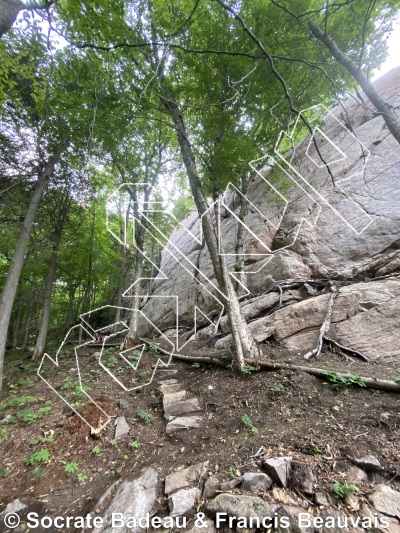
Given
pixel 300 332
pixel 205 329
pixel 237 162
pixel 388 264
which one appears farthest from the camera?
pixel 205 329

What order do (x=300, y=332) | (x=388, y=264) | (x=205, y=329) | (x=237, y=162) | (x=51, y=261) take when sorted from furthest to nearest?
1. (x=51, y=261)
2. (x=205, y=329)
3. (x=237, y=162)
4. (x=388, y=264)
5. (x=300, y=332)

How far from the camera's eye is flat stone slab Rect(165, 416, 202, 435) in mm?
3566

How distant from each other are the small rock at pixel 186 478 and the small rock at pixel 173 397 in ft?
4.55

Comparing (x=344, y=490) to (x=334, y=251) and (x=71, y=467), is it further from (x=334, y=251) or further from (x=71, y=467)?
(x=334, y=251)

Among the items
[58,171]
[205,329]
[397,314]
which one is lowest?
[397,314]

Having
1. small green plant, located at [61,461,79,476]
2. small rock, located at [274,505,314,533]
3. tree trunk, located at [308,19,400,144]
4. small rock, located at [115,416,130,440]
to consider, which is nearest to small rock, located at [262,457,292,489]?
small rock, located at [274,505,314,533]

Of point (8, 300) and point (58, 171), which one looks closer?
point (8, 300)

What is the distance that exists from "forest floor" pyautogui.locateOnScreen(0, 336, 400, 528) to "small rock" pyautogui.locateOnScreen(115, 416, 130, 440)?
0.09m

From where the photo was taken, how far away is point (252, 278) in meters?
7.80

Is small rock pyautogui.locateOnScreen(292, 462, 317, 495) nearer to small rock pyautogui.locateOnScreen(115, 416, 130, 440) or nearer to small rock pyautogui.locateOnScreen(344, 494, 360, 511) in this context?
small rock pyautogui.locateOnScreen(344, 494, 360, 511)

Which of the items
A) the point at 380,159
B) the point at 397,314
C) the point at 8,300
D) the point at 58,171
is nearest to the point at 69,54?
the point at 58,171

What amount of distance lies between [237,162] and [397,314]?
200 inches

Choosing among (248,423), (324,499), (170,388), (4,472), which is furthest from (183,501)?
(4,472)

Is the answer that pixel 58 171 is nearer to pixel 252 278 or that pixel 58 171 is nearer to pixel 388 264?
pixel 252 278
